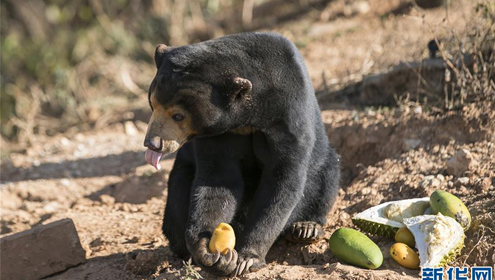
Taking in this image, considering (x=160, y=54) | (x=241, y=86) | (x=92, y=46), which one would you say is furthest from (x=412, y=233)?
(x=92, y=46)

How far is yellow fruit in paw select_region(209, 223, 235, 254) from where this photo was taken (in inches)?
156

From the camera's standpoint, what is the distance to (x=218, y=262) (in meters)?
3.92

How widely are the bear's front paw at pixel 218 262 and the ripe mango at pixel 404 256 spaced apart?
37.0 inches

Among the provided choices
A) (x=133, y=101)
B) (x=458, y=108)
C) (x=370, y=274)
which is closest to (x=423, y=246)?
(x=370, y=274)

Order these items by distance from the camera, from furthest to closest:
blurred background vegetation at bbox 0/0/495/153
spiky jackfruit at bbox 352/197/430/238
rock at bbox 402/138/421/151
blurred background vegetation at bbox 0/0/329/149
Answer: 1. blurred background vegetation at bbox 0/0/329/149
2. blurred background vegetation at bbox 0/0/495/153
3. rock at bbox 402/138/421/151
4. spiky jackfruit at bbox 352/197/430/238

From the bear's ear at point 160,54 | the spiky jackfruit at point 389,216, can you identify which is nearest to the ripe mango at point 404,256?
the spiky jackfruit at point 389,216

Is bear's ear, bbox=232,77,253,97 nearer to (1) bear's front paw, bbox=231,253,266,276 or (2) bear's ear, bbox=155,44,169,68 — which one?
(2) bear's ear, bbox=155,44,169,68

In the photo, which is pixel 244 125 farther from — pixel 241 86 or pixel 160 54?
pixel 160 54

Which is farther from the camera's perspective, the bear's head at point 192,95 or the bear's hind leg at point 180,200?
the bear's hind leg at point 180,200

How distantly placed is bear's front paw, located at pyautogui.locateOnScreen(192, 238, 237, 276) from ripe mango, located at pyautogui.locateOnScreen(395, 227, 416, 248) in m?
1.02

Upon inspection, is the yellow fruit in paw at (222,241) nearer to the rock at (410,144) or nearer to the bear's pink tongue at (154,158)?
the bear's pink tongue at (154,158)

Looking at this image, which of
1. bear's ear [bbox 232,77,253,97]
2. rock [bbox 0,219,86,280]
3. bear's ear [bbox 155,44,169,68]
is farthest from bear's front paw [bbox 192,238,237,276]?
rock [bbox 0,219,86,280]

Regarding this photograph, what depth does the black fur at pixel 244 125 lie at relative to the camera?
3.88 metres

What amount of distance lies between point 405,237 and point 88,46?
10.0 m
